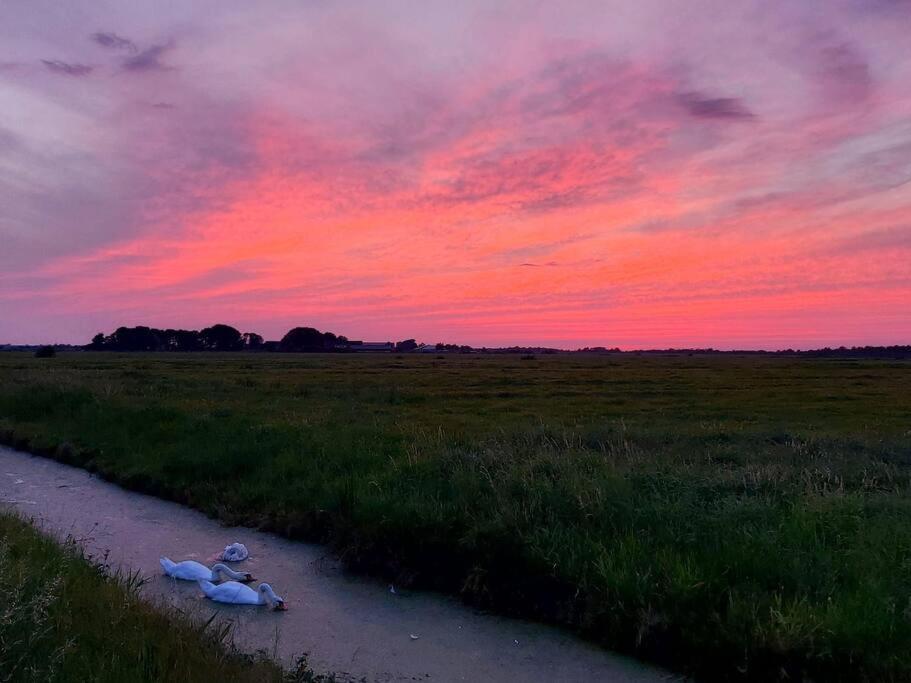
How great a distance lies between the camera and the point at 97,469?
1466cm

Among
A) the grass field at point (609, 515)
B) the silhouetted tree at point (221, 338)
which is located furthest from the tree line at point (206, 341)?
the grass field at point (609, 515)

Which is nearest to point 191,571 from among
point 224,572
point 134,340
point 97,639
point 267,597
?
point 224,572

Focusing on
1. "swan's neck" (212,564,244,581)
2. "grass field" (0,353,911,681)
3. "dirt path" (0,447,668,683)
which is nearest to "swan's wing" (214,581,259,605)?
"dirt path" (0,447,668,683)

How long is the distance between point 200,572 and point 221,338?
14721cm

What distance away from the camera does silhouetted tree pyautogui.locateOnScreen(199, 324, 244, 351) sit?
14662 cm

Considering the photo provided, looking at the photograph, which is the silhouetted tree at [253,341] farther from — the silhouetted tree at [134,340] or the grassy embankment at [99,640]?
the grassy embankment at [99,640]

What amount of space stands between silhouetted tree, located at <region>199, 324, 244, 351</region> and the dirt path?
14308 cm

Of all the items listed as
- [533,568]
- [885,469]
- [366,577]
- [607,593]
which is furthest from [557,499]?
[885,469]

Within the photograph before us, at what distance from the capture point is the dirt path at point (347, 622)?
6113 mm

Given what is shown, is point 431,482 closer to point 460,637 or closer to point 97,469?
point 460,637

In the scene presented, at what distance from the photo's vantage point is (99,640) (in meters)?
4.95

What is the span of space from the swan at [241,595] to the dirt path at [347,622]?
0.10 meters

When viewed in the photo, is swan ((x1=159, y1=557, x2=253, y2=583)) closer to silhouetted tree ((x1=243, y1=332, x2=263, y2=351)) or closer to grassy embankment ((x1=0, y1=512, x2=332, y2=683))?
grassy embankment ((x1=0, y1=512, x2=332, y2=683))

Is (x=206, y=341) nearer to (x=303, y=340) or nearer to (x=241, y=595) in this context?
(x=303, y=340)
